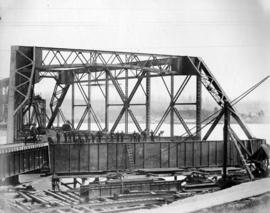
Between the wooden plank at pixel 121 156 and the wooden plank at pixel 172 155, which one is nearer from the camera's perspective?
the wooden plank at pixel 121 156

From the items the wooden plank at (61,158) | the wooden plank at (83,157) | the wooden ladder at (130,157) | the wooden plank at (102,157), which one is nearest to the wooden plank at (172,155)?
the wooden ladder at (130,157)

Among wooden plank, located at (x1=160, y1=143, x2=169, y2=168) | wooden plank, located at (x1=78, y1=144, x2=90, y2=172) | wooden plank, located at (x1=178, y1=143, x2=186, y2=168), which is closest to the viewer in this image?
wooden plank, located at (x1=78, y1=144, x2=90, y2=172)

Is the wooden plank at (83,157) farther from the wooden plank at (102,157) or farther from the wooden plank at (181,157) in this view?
the wooden plank at (181,157)

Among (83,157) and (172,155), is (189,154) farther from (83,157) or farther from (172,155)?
(83,157)

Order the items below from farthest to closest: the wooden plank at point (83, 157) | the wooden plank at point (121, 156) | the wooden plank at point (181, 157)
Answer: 1. the wooden plank at point (181, 157)
2. the wooden plank at point (121, 156)
3. the wooden plank at point (83, 157)

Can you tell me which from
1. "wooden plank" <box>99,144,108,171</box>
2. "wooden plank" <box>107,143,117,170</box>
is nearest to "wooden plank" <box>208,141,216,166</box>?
"wooden plank" <box>107,143,117,170</box>

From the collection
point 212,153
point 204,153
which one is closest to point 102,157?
point 204,153

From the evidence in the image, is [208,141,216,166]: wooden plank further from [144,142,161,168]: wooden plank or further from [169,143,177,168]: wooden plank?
[144,142,161,168]: wooden plank

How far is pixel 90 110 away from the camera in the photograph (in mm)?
35594

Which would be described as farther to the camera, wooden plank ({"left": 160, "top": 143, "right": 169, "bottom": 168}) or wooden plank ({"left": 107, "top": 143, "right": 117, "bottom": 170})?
wooden plank ({"left": 160, "top": 143, "right": 169, "bottom": 168})

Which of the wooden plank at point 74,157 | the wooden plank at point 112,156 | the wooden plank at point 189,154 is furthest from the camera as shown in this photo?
the wooden plank at point 189,154

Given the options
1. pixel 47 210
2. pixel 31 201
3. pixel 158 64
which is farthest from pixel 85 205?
pixel 158 64

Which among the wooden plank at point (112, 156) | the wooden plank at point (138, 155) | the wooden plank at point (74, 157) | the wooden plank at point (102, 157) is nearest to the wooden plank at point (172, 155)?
the wooden plank at point (138, 155)

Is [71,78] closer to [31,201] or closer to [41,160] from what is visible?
[41,160]
